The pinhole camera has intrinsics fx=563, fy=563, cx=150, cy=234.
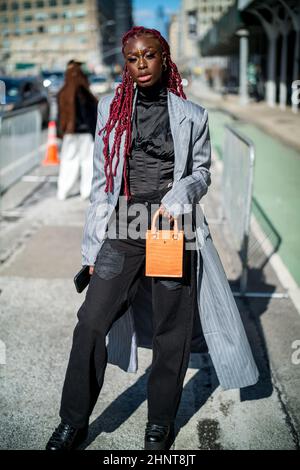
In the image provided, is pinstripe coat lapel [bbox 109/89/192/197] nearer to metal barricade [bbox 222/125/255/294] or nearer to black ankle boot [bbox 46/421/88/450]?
black ankle boot [bbox 46/421/88/450]

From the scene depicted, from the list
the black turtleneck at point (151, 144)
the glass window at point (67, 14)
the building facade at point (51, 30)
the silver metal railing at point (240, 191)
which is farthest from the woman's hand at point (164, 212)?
the glass window at point (67, 14)

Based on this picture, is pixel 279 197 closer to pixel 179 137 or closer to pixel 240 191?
pixel 240 191

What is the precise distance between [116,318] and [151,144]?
848 mm

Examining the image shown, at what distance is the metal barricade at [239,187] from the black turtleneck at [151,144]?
6.39 ft

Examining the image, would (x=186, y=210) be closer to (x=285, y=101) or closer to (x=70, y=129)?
(x=70, y=129)

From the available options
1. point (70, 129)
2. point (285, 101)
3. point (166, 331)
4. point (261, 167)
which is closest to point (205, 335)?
point (166, 331)

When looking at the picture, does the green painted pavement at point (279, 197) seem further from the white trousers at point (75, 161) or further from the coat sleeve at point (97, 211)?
the coat sleeve at point (97, 211)

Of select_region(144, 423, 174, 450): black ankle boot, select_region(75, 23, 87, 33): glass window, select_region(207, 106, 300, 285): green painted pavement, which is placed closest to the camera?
select_region(144, 423, 174, 450): black ankle boot

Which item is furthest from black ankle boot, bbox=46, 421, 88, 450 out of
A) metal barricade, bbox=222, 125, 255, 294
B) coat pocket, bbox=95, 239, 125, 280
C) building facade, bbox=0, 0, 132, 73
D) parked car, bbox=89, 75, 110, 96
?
building facade, bbox=0, 0, 132, 73

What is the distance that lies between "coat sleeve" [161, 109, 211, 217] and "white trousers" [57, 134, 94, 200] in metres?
5.50

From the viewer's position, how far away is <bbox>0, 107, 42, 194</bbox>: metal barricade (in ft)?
27.9

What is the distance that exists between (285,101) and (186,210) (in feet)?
83.7

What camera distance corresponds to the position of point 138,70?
2.60 m
